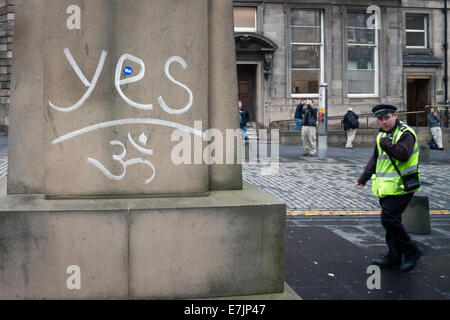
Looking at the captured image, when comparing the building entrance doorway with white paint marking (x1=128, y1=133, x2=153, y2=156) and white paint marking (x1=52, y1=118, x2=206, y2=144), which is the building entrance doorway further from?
white paint marking (x1=128, y1=133, x2=153, y2=156)

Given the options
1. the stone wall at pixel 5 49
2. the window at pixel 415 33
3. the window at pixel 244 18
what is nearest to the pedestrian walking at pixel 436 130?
the window at pixel 415 33

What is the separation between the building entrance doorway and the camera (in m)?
28.1

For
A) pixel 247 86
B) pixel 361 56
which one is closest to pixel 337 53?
pixel 361 56

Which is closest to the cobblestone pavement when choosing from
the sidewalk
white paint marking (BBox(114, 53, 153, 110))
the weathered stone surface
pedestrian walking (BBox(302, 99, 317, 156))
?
the sidewalk

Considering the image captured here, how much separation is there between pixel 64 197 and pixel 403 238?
334cm

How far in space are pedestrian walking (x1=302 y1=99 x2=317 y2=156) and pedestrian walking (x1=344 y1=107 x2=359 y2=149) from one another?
3714mm

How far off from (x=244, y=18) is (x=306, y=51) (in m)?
3.79

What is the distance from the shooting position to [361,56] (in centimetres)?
2720

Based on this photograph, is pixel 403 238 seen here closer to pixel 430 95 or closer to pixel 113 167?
pixel 113 167

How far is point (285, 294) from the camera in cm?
368

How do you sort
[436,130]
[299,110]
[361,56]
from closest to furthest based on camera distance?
[299,110] < [436,130] < [361,56]

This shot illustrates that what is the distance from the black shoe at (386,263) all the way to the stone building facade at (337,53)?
20802 mm

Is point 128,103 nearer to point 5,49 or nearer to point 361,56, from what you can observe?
point 5,49

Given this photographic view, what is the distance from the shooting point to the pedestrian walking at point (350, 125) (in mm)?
20062
